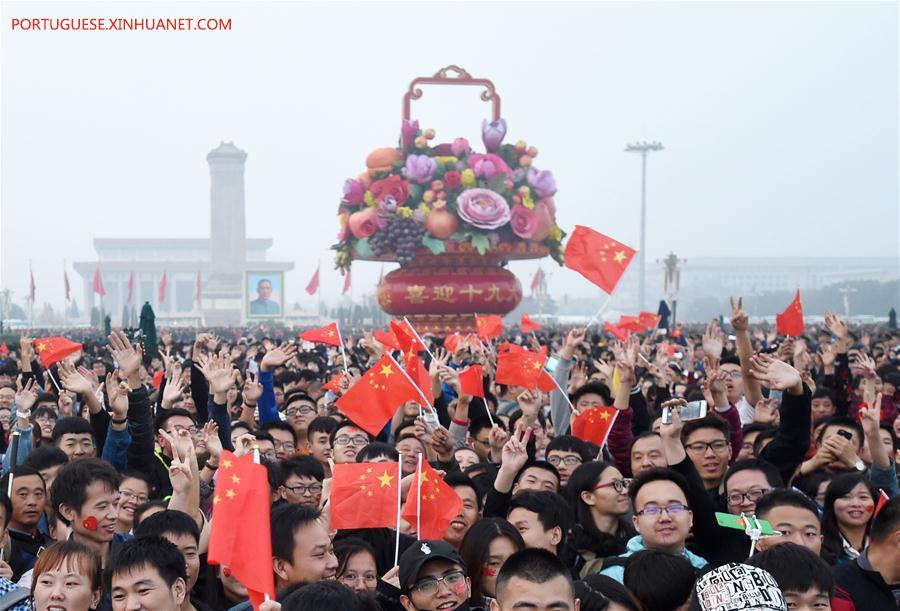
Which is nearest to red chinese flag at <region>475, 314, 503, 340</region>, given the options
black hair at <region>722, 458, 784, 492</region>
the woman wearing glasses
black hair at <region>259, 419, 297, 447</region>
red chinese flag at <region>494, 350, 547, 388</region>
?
red chinese flag at <region>494, 350, 547, 388</region>

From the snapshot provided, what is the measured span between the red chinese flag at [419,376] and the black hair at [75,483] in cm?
290

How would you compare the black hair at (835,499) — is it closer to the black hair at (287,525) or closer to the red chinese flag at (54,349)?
the black hair at (287,525)

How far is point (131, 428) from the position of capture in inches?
248

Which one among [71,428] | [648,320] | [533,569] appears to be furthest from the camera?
[648,320]

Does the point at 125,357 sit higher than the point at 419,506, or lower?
higher

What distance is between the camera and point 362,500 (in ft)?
16.7

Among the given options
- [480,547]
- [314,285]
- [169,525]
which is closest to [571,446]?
[480,547]

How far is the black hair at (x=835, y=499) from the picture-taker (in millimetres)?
4973

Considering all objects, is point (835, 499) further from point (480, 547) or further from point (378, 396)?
point (378, 396)

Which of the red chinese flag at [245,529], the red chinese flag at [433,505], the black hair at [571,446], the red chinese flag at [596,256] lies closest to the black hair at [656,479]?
the red chinese flag at [433,505]

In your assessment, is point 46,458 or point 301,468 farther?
point 46,458

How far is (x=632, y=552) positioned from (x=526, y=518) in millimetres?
487

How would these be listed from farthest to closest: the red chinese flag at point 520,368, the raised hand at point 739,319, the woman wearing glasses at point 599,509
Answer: the red chinese flag at point 520,368
the raised hand at point 739,319
the woman wearing glasses at point 599,509

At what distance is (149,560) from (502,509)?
1841mm
